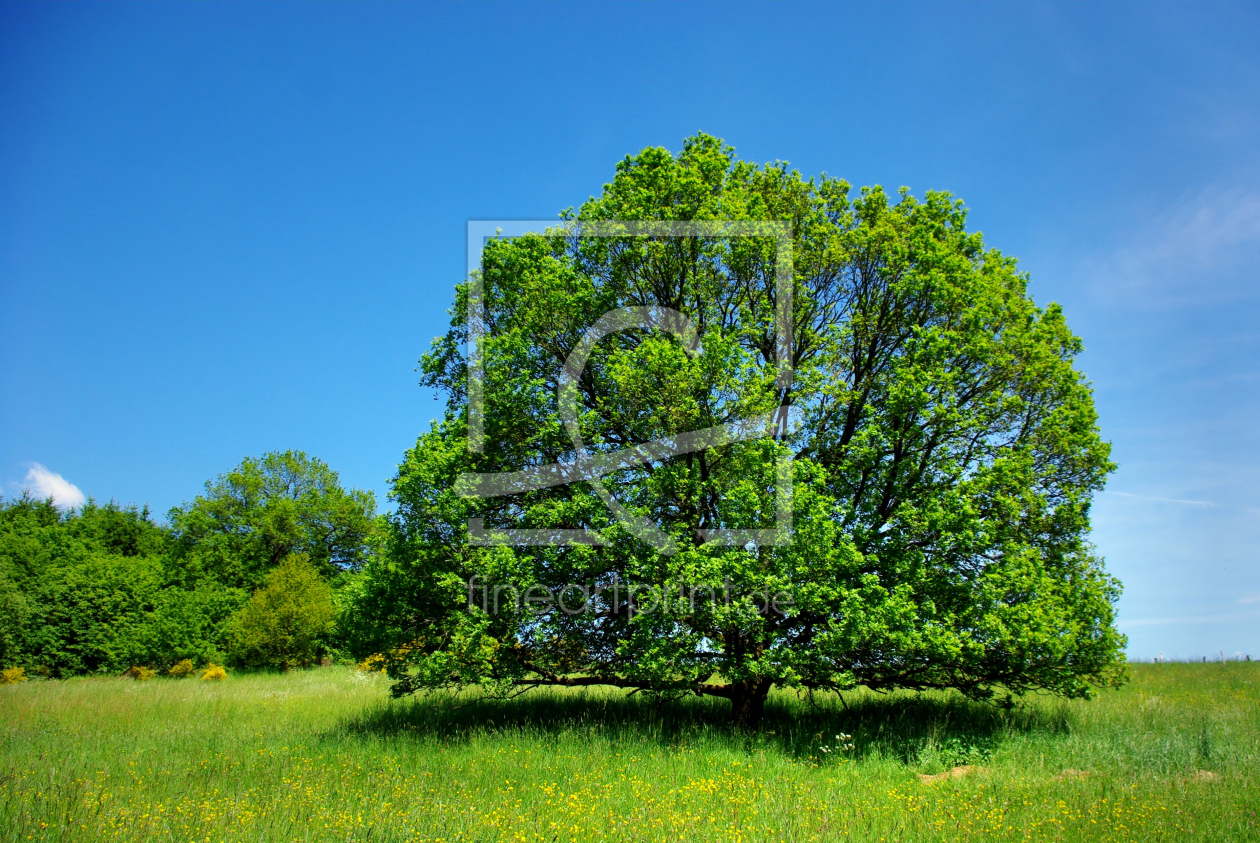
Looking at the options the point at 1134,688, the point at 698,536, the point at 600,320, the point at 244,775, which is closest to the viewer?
the point at 244,775

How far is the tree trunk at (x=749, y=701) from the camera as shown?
51.2 feet

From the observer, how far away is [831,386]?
1491 cm

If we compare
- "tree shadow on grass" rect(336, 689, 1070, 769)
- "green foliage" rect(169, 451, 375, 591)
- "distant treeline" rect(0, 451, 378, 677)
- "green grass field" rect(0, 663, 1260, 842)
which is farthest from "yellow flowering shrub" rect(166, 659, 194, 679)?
"tree shadow on grass" rect(336, 689, 1070, 769)

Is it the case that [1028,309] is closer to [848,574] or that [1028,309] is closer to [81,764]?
[848,574]

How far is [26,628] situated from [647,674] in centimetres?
4168

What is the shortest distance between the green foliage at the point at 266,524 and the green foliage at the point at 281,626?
32.1ft

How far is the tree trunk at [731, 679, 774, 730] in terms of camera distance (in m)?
15.6

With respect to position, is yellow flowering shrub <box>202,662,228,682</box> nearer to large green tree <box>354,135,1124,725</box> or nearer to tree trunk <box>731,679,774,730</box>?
large green tree <box>354,135,1124,725</box>

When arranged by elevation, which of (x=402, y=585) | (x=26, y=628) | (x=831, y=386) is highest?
(x=831, y=386)

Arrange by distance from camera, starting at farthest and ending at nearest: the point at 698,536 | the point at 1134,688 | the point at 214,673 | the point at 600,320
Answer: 1. the point at 214,673
2. the point at 1134,688
3. the point at 600,320
4. the point at 698,536

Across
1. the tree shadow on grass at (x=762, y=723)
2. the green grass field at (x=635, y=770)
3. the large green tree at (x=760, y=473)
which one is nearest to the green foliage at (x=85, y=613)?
the green grass field at (x=635, y=770)

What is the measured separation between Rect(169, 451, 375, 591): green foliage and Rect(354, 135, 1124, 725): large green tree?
117ft

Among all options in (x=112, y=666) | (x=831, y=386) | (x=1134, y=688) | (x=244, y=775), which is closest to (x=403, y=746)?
(x=244, y=775)

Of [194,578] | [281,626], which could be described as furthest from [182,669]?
[194,578]
